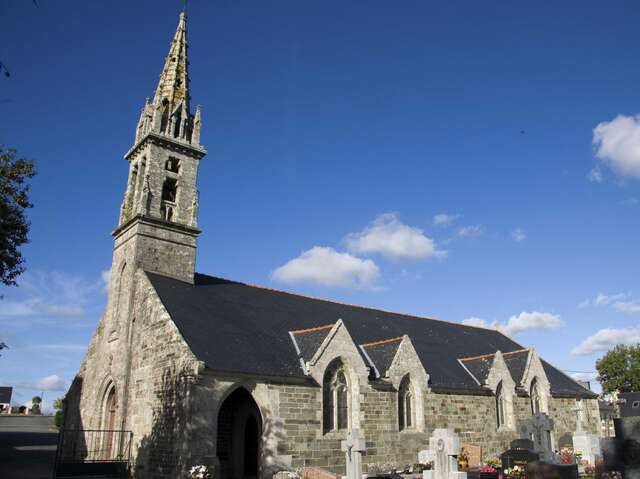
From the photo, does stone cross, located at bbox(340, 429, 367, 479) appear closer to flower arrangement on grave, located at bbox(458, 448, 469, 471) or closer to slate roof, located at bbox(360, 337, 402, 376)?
slate roof, located at bbox(360, 337, 402, 376)

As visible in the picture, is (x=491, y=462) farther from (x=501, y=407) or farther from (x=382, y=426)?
(x=501, y=407)

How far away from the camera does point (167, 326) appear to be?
1897cm

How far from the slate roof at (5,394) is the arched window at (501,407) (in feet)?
236

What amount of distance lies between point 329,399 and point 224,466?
4.67 meters

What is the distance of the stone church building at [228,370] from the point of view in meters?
17.9

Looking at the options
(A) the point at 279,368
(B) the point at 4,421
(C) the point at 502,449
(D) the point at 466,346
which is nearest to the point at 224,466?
(A) the point at 279,368

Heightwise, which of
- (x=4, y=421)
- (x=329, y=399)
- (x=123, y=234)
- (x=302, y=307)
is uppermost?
(x=123, y=234)

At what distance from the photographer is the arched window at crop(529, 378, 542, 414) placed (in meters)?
30.7

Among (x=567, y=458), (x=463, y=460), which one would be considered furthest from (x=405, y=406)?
(x=567, y=458)

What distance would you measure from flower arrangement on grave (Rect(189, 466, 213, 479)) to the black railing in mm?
4155

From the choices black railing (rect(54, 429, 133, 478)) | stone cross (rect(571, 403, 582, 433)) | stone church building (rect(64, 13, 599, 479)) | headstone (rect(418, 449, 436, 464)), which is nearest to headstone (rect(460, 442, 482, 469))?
stone church building (rect(64, 13, 599, 479))

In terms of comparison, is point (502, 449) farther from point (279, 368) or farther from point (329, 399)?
point (279, 368)

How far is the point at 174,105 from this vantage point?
26625 mm

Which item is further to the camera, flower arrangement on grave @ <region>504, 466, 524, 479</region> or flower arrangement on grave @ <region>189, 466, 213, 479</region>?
flower arrangement on grave @ <region>504, 466, 524, 479</region>
